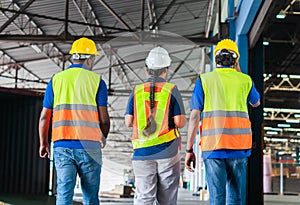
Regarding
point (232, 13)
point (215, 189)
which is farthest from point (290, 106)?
point (215, 189)

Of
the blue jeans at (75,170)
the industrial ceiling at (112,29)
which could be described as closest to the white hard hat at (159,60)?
the blue jeans at (75,170)

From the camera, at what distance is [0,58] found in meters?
25.2

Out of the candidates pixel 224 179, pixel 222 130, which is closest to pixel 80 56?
pixel 222 130

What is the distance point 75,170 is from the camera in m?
4.34

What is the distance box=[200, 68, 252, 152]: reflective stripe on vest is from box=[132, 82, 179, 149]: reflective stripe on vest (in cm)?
33

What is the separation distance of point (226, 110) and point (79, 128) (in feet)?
3.80

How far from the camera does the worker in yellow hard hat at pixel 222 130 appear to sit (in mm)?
4336

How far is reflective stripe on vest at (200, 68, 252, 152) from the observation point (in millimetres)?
4328

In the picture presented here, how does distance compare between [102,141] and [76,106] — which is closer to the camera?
[76,106]

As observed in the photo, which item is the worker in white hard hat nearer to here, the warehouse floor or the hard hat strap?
the hard hat strap

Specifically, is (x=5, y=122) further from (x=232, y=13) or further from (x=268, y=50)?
(x=268, y=50)

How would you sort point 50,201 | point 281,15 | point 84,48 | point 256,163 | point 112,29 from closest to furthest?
point 84,48, point 50,201, point 256,163, point 112,29, point 281,15

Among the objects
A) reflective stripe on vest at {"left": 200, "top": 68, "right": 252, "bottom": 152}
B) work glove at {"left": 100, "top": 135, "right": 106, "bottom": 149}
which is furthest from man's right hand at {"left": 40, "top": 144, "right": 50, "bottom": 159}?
reflective stripe on vest at {"left": 200, "top": 68, "right": 252, "bottom": 152}

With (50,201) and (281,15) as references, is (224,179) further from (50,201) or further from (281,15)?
(281,15)
